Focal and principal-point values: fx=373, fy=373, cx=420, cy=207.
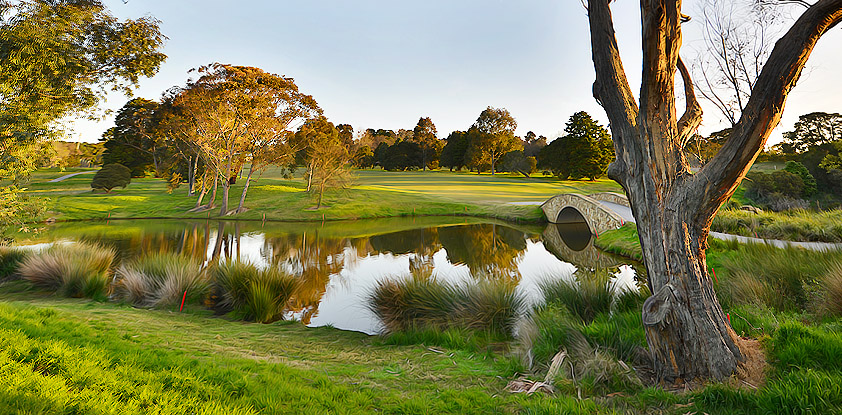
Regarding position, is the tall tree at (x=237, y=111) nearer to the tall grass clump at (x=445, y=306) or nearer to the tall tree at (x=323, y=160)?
the tall tree at (x=323, y=160)

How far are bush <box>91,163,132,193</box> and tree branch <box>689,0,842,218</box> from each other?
4081 centimetres

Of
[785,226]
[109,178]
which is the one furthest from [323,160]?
[785,226]

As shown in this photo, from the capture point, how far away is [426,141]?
235ft

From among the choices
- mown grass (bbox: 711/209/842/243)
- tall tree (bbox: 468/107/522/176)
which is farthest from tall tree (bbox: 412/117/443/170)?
mown grass (bbox: 711/209/842/243)

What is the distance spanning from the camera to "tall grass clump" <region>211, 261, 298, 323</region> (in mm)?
6900

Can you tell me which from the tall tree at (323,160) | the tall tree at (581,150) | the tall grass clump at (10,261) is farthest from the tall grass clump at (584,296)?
the tall tree at (581,150)

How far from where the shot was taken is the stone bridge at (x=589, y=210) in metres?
16.7

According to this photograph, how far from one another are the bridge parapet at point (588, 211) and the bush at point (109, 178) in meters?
35.4

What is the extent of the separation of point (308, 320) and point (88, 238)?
48.9ft

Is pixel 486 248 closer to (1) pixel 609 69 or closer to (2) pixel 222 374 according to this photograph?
(1) pixel 609 69

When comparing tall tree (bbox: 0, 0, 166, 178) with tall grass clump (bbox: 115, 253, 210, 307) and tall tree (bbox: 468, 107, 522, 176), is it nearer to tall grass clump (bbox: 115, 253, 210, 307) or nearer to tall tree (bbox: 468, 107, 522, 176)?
tall grass clump (bbox: 115, 253, 210, 307)

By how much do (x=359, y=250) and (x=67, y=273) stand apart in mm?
8250

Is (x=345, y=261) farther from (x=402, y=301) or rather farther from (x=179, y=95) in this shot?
(x=179, y=95)

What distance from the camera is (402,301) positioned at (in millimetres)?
6750
